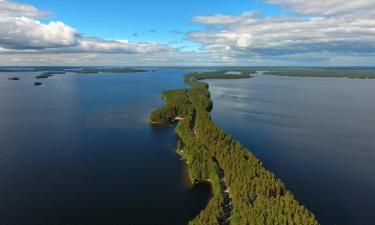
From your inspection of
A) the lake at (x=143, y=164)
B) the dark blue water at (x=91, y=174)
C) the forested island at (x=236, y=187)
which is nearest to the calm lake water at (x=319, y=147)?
the lake at (x=143, y=164)

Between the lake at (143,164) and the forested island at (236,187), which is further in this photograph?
the lake at (143,164)

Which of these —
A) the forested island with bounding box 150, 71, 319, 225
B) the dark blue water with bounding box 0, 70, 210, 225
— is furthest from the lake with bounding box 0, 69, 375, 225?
the forested island with bounding box 150, 71, 319, 225

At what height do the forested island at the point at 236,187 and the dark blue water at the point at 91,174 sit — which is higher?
the forested island at the point at 236,187

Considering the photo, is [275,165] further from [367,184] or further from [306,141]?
[306,141]

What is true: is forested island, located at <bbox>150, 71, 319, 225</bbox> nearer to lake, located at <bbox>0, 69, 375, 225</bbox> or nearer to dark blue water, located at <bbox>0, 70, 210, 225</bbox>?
lake, located at <bbox>0, 69, 375, 225</bbox>

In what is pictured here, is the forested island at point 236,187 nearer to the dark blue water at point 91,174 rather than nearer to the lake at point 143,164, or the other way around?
the lake at point 143,164

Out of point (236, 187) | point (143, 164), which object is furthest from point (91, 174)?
point (236, 187)
